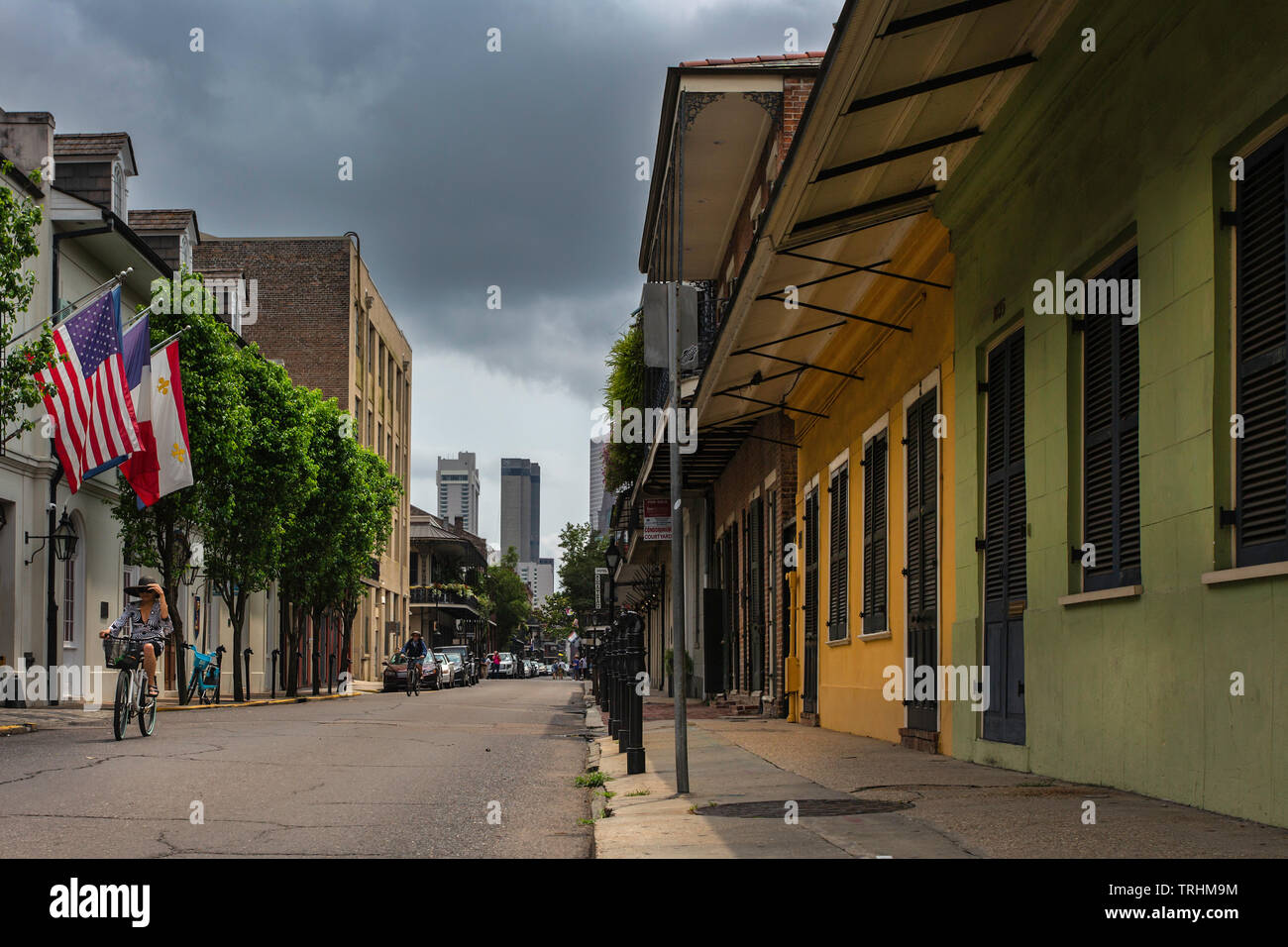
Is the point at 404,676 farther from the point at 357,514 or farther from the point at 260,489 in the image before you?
the point at 260,489

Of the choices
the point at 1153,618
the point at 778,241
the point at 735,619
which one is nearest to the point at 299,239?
the point at 735,619

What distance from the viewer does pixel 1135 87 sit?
7895 mm

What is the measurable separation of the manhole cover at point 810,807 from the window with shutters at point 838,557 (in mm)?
8564

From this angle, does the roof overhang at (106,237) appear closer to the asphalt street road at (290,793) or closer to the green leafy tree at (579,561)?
→ the asphalt street road at (290,793)

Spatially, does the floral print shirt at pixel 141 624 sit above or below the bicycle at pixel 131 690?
above

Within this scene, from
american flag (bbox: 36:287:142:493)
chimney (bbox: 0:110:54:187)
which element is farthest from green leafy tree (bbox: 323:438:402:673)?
american flag (bbox: 36:287:142:493)

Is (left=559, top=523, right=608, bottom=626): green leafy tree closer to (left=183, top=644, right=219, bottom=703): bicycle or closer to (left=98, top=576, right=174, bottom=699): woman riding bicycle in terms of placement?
(left=183, top=644, right=219, bottom=703): bicycle

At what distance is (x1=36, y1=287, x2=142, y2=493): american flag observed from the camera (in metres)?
19.6

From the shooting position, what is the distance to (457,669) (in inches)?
2211

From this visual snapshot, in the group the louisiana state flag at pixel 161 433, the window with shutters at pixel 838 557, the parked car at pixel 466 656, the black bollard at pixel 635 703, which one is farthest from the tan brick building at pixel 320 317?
the black bollard at pixel 635 703

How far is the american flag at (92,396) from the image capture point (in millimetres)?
19625

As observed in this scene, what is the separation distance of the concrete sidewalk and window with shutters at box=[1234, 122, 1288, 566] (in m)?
1.30

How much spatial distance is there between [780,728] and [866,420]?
4.12m
